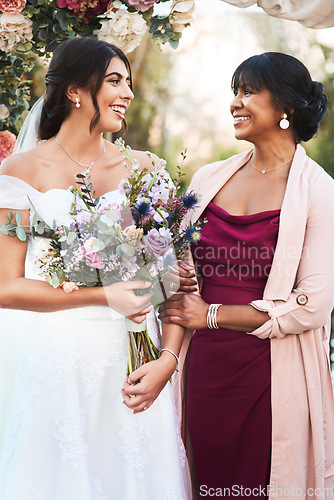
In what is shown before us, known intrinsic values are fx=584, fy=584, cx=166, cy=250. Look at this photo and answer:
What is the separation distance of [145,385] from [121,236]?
532mm

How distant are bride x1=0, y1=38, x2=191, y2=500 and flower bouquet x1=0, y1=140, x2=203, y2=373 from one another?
5 cm

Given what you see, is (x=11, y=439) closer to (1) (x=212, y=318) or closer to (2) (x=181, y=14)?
(1) (x=212, y=318)

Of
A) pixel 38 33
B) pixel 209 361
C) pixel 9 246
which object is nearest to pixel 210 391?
pixel 209 361

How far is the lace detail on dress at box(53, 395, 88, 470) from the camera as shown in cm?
190

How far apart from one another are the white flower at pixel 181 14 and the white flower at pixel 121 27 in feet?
0.49

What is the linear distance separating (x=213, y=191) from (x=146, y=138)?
7.72 metres

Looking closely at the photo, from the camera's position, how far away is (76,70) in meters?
2.15

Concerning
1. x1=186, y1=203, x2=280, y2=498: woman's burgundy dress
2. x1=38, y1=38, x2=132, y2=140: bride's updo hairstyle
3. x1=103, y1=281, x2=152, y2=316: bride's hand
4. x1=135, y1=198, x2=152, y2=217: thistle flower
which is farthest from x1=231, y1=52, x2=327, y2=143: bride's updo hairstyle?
x1=103, y1=281, x2=152, y2=316: bride's hand

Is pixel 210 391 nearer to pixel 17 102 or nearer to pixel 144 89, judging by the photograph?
pixel 17 102

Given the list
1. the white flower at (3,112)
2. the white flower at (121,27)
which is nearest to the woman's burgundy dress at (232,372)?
the white flower at (121,27)

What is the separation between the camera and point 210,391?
2.36 meters

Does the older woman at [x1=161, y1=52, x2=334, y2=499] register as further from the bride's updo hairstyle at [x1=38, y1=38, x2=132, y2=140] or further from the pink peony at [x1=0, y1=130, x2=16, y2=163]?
the pink peony at [x1=0, y1=130, x2=16, y2=163]

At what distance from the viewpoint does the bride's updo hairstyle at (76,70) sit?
2.15 m

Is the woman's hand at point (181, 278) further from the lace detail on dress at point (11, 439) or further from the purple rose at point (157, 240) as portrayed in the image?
the lace detail on dress at point (11, 439)
